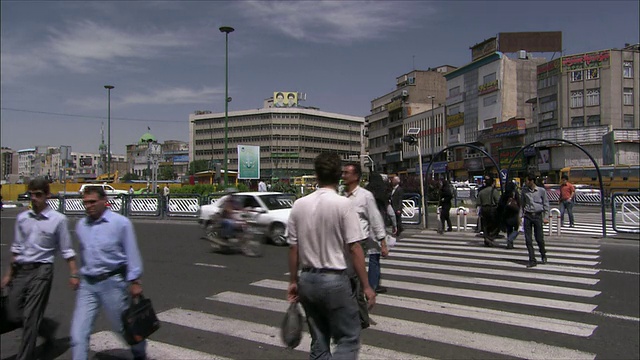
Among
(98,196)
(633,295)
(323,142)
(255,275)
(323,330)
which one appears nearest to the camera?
(323,330)

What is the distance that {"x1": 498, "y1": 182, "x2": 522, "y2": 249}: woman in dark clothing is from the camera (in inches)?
446

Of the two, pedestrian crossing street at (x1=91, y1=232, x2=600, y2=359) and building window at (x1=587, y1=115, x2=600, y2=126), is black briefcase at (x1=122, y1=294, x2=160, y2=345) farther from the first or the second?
building window at (x1=587, y1=115, x2=600, y2=126)

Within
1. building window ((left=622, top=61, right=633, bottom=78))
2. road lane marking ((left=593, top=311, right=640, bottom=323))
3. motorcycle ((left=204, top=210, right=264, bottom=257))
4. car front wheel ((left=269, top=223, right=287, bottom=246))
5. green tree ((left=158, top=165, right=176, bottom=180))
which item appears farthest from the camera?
green tree ((left=158, top=165, right=176, bottom=180))

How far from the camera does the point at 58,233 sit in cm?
446

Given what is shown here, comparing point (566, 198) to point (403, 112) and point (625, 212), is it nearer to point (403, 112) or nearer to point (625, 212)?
point (625, 212)

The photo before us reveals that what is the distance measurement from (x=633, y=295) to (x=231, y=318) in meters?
5.94

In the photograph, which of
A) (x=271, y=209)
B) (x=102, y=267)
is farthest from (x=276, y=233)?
(x=102, y=267)

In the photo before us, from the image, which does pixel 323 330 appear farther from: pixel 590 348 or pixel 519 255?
pixel 519 255

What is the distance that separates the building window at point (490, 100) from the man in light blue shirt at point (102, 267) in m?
60.1

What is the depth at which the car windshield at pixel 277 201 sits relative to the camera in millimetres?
13523

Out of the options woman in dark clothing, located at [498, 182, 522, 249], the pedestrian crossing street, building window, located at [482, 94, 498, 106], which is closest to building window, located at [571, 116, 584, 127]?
building window, located at [482, 94, 498, 106]

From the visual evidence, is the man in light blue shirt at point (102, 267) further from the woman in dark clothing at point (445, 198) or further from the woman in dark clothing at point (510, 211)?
the woman in dark clothing at point (445, 198)

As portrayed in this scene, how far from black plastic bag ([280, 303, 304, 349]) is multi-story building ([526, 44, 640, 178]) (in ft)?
169

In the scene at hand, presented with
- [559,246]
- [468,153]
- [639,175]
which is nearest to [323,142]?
[468,153]
